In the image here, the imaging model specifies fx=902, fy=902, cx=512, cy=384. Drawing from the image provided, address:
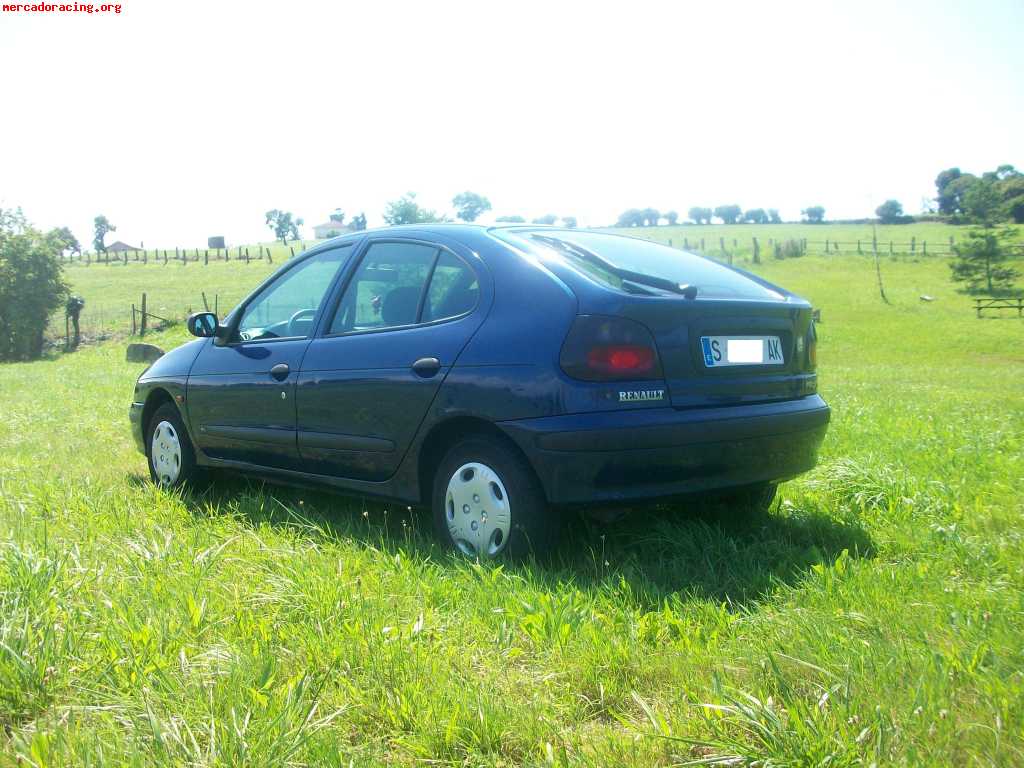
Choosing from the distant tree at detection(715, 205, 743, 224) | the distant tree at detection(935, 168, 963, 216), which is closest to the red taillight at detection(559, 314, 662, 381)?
the distant tree at detection(715, 205, 743, 224)

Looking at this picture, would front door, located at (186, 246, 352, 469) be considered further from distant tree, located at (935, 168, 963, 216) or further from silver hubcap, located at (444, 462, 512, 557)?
distant tree, located at (935, 168, 963, 216)

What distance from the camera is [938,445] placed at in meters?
6.32

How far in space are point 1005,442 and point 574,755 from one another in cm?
→ 542

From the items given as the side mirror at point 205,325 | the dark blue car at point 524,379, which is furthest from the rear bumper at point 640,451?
the side mirror at point 205,325

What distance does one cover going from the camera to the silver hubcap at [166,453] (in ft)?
18.6

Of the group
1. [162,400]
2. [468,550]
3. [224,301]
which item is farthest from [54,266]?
[468,550]

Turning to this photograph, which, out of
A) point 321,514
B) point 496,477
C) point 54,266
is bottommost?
point 321,514


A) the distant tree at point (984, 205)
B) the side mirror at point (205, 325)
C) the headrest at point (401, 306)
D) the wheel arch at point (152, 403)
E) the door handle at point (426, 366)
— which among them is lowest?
the wheel arch at point (152, 403)

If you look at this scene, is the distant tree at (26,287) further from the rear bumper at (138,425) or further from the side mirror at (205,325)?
the side mirror at (205,325)

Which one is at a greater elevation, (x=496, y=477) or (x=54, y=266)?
(x=54, y=266)

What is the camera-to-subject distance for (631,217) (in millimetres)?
107938

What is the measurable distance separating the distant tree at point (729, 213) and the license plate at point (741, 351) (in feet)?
385

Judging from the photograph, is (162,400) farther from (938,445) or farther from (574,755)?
(938,445)

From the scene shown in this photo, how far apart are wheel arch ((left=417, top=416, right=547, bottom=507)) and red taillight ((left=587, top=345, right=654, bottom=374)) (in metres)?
0.47
